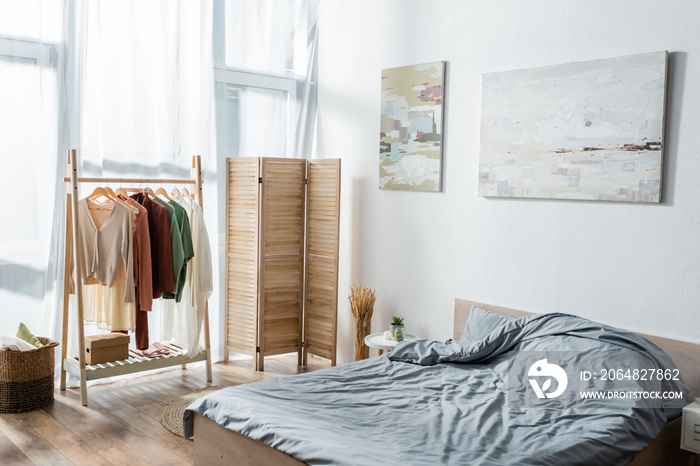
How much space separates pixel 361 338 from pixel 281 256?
83 cm

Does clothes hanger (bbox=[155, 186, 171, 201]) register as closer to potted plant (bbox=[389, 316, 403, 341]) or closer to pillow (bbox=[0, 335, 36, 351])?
pillow (bbox=[0, 335, 36, 351])

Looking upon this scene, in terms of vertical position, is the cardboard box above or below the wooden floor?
above

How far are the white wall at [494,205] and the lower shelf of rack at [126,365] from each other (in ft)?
4.34

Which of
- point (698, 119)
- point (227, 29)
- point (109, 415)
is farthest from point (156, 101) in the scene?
point (698, 119)

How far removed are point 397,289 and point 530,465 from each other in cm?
243

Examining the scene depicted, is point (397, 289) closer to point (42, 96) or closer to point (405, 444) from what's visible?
point (405, 444)

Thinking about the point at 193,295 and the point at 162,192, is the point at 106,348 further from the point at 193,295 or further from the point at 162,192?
the point at 162,192

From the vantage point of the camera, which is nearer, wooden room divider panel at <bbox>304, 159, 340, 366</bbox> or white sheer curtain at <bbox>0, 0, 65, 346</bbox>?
white sheer curtain at <bbox>0, 0, 65, 346</bbox>

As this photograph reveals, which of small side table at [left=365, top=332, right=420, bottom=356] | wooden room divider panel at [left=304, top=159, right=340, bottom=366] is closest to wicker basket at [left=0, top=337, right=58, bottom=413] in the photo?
wooden room divider panel at [left=304, top=159, right=340, bottom=366]

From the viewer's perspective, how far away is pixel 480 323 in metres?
3.78

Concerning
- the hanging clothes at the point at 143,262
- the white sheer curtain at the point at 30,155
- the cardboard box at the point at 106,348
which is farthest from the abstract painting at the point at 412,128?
the white sheer curtain at the point at 30,155

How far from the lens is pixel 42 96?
13.4ft

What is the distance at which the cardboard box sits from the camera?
13.2ft

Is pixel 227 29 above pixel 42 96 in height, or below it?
above
